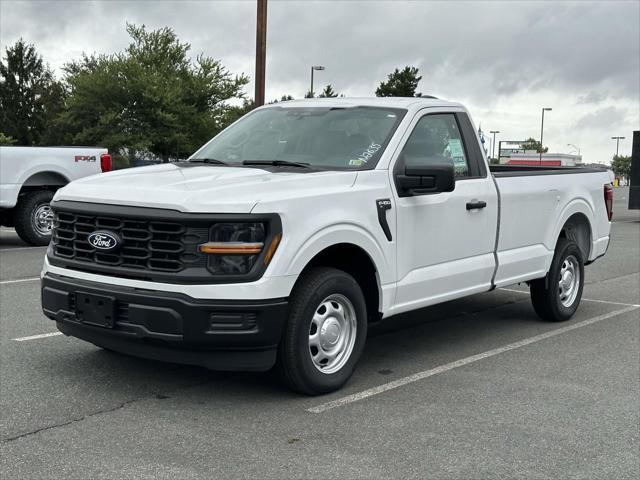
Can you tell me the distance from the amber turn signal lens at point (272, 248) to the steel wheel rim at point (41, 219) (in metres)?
9.69

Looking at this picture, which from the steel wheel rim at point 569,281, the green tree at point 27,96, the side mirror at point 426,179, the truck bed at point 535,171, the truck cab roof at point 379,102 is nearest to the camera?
the side mirror at point 426,179

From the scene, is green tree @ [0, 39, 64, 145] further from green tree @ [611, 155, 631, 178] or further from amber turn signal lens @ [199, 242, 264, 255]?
green tree @ [611, 155, 631, 178]

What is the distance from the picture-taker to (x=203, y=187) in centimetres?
497

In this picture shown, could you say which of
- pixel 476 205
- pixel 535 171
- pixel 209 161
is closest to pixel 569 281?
pixel 535 171

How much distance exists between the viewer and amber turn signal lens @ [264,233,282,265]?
479cm

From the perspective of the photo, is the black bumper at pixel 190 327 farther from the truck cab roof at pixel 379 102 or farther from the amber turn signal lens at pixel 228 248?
the truck cab roof at pixel 379 102

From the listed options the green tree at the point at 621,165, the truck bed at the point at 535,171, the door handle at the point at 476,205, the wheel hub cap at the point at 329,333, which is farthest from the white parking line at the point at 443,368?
the green tree at the point at 621,165

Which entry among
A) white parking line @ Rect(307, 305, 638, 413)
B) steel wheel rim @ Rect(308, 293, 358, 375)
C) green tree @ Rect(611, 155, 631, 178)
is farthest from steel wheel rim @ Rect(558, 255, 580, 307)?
green tree @ Rect(611, 155, 631, 178)

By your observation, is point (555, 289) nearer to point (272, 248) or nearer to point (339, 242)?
point (339, 242)

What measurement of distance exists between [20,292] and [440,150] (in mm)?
4967

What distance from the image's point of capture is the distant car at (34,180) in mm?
13148

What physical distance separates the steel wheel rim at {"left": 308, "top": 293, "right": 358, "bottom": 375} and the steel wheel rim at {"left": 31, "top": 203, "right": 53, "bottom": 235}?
936cm

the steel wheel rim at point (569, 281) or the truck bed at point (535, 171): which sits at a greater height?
the truck bed at point (535, 171)

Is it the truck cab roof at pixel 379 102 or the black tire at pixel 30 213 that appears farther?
the black tire at pixel 30 213
